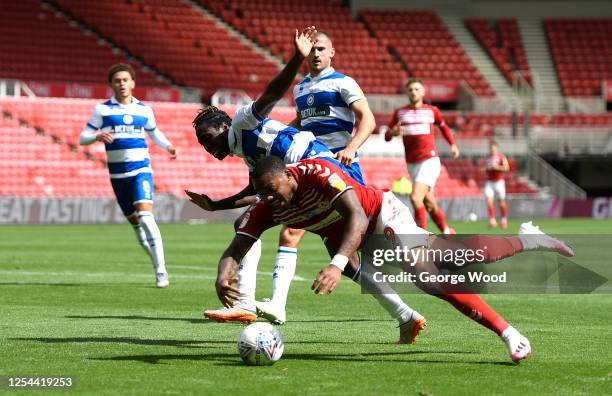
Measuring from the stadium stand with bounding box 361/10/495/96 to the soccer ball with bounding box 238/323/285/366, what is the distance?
39.0 metres

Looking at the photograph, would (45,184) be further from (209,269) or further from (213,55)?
(209,269)

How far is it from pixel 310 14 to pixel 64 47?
1248 cm

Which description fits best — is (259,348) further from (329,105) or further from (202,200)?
(329,105)

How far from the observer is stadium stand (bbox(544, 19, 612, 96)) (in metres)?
46.3

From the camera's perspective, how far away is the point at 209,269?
1452cm

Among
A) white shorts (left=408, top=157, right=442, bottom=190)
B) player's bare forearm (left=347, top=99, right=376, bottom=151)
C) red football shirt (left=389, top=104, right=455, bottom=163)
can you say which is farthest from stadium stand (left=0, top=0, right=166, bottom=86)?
player's bare forearm (left=347, top=99, right=376, bottom=151)

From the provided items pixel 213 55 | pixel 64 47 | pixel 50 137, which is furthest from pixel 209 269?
pixel 213 55

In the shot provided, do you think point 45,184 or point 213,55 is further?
point 213,55

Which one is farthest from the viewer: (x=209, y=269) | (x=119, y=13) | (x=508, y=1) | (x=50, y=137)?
(x=508, y=1)

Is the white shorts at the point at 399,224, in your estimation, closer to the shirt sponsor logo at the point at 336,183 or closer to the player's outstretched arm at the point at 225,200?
the shirt sponsor logo at the point at 336,183

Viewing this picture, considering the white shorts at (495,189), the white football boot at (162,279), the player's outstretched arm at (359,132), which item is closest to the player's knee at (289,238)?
the player's outstretched arm at (359,132)

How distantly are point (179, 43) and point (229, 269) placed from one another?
3420cm

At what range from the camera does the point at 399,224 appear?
6.68 m

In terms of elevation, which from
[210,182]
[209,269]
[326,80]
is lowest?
[210,182]
